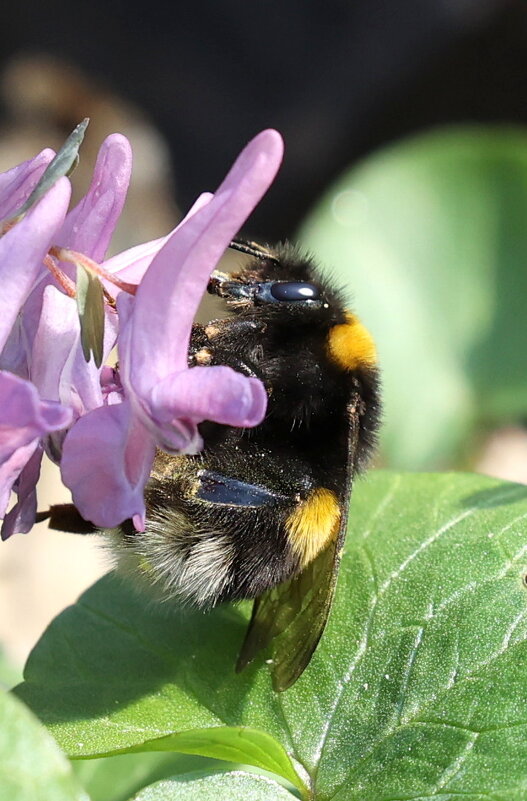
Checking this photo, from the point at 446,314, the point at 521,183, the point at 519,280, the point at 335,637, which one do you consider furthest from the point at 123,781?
the point at 521,183

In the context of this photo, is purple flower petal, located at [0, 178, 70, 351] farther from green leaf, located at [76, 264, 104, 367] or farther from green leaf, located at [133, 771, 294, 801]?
green leaf, located at [133, 771, 294, 801]

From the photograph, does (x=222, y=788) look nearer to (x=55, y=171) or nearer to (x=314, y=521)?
(x=314, y=521)

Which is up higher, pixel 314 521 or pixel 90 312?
pixel 90 312

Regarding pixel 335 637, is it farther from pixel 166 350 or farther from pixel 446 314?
pixel 446 314

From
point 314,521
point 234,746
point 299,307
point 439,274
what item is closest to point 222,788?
point 234,746

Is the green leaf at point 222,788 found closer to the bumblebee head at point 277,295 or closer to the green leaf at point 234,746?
the green leaf at point 234,746
